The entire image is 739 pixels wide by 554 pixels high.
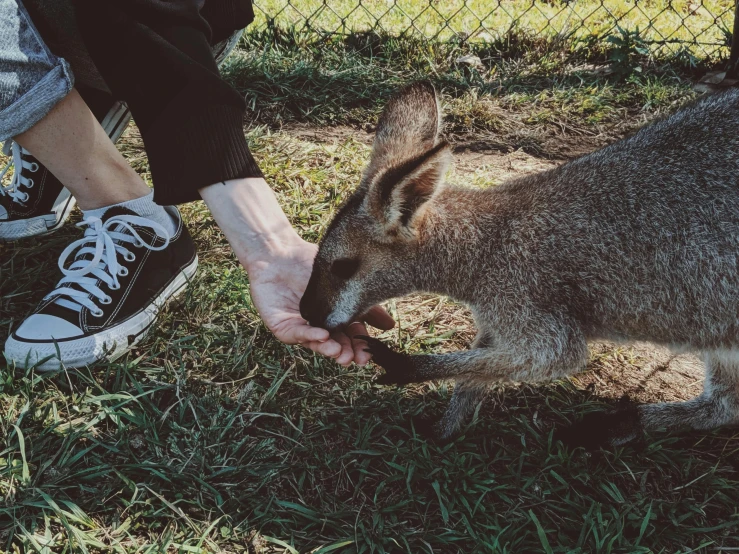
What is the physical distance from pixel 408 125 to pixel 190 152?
2.24 ft

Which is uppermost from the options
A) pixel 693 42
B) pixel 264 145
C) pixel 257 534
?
pixel 693 42

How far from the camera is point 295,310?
2.20 metres

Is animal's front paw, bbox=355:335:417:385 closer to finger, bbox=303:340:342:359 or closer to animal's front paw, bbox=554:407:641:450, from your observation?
finger, bbox=303:340:342:359

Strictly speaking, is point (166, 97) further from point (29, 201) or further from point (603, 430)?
point (603, 430)

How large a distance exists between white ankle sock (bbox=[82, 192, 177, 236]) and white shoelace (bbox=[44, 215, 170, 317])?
33 mm

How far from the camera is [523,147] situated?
3.51 meters

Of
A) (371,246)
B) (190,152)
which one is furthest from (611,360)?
(190,152)

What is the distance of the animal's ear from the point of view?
7.26 feet

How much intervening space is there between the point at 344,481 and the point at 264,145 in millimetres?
1879

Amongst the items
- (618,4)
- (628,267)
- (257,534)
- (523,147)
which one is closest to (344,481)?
(257,534)

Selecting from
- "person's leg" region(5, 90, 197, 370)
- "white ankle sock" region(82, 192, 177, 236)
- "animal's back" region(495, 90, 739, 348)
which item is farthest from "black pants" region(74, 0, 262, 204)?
"animal's back" region(495, 90, 739, 348)

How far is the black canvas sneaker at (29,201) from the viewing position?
8.98 feet

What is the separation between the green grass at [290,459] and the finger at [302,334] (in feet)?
0.73

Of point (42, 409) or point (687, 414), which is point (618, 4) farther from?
point (42, 409)
